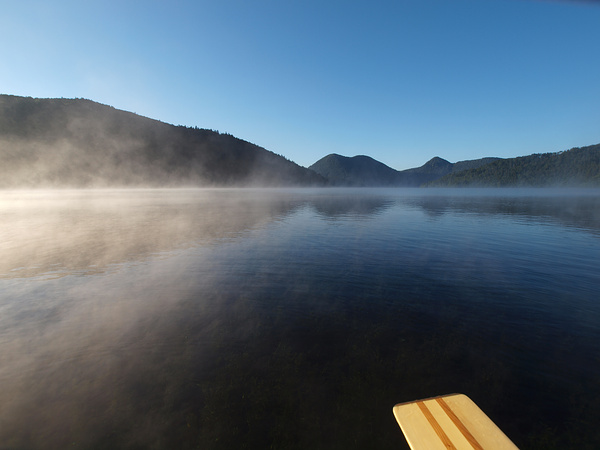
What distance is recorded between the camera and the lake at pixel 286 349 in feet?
18.8

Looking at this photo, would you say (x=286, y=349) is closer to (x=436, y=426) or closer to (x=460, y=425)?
(x=436, y=426)

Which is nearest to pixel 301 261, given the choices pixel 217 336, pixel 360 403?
pixel 217 336

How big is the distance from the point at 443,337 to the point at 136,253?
20999mm

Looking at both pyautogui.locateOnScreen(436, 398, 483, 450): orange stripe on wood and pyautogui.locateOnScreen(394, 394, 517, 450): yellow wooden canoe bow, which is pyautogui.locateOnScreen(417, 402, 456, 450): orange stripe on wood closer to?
pyautogui.locateOnScreen(394, 394, 517, 450): yellow wooden canoe bow

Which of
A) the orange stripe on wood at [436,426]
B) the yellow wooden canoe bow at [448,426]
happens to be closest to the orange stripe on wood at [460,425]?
the yellow wooden canoe bow at [448,426]

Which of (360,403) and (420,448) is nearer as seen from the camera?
(420,448)

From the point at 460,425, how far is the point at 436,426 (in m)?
0.43

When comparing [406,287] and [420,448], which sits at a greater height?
[420,448]

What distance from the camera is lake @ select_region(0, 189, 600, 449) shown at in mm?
5738

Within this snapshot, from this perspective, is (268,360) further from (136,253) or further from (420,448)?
(136,253)

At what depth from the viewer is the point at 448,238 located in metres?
25.5

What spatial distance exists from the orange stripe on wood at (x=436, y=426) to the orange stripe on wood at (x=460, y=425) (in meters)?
0.32

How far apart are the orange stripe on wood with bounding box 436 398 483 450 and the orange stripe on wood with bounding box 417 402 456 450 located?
0.32 meters

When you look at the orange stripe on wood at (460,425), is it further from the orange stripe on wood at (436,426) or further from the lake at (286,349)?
the lake at (286,349)
